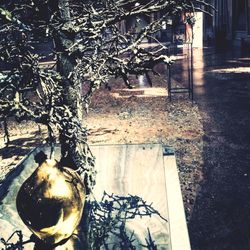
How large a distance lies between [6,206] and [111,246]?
3.91 ft

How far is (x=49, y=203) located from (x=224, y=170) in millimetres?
Answer: 4594

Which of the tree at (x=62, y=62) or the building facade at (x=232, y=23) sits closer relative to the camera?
the tree at (x=62, y=62)

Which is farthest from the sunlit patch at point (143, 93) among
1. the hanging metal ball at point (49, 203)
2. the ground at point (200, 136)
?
the hanging metal ball at point (49, 203)

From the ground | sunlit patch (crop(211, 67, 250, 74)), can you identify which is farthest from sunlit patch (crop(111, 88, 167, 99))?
sunlit patch (crop(211, 67, 250, 74))

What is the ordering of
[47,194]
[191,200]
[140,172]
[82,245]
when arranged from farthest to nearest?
[191,200]
[140,172]
[82,245]
[47,194]

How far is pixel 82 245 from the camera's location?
194cm

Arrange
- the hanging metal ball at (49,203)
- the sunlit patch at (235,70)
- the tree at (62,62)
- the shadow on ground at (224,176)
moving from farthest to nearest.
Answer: the sunlit patch at (235,70), the shadow on ground at (224,176), the tree at (62,62), the hanging metal ball at (49,203)

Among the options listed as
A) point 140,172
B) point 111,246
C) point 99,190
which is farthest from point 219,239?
point 111,246

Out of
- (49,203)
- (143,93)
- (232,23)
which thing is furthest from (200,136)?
(232,23)

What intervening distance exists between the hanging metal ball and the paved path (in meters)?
2.70

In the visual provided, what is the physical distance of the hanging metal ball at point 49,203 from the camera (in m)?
1.30

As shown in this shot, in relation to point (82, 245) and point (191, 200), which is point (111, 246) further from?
point (191, 200)

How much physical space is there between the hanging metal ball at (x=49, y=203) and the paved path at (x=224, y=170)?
2701mm

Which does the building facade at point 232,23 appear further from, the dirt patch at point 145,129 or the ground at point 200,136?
the dirt patch at point 145,129
